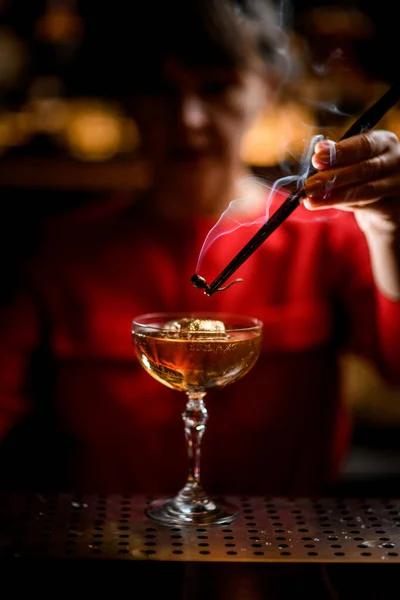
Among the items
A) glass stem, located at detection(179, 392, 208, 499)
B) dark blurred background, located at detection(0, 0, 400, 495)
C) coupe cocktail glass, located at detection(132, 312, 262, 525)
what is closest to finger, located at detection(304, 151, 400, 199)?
coupe cocktail glass, located at detection(132, 312, 262, 525)

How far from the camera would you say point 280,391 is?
242cm

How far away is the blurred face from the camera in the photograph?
7.22ft

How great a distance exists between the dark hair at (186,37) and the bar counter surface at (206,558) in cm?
140

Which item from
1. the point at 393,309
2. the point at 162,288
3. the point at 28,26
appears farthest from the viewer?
the point at 28,26

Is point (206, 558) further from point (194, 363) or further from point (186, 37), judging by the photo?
point (186, 37)

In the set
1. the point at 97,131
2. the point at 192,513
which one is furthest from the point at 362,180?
the point at 97,131

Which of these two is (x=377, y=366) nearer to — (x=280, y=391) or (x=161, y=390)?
(x=280, y=391)

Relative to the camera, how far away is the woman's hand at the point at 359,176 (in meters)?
1.24

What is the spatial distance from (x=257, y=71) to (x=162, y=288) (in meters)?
0.74

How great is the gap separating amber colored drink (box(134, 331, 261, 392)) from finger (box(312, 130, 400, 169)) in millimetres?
314

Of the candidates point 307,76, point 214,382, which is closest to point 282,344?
point 214,382

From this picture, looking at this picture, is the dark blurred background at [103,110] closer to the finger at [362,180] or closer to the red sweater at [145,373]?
the red sweater at [145,373]

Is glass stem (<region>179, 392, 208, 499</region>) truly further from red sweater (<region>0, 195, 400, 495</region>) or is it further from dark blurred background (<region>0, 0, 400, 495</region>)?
Answer: dark blurred background (<region>0, 0, 400, 495</region>)

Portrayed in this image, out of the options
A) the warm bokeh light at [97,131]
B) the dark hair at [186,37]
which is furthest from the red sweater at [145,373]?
the warm bokeh light at [97,131]
